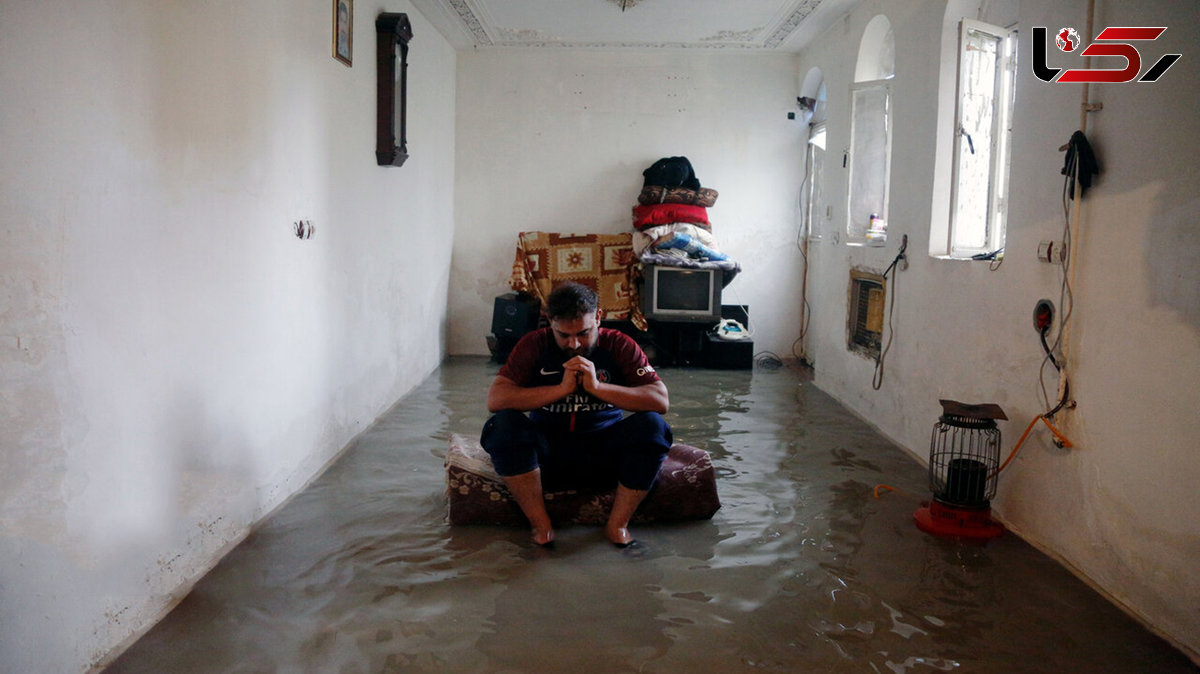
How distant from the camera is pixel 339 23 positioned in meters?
4.09

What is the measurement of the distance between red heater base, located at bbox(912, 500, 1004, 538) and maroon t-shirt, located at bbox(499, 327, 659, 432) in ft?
3.92

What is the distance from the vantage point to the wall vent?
5.16m

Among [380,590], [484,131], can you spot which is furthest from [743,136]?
[380,590]

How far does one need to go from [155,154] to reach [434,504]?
1.71 m

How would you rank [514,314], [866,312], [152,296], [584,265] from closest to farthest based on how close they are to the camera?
1. [152,296]
2. [866,312]
3. [514,314]
4. [584,265]

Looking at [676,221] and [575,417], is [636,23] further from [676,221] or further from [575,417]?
[575,417]

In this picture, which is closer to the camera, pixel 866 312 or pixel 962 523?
pixel 962 523

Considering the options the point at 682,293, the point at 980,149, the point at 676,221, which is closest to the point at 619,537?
the point at 980,149

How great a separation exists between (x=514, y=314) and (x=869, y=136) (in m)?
3.04

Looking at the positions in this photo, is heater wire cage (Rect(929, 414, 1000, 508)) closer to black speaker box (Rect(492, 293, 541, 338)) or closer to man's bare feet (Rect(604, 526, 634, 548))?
man's bare feet (Rect(604, 526, 634, 548))

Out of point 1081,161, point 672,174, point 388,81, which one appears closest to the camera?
point 1081,161

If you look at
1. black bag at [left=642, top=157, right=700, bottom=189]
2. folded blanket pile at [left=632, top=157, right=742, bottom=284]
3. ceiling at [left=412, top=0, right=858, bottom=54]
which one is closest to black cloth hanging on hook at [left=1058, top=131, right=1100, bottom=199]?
ceiling at [left=412, top=0, right=858, bottom=54]

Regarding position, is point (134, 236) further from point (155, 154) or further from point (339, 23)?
point (339, 23)

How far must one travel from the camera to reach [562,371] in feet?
10.6
